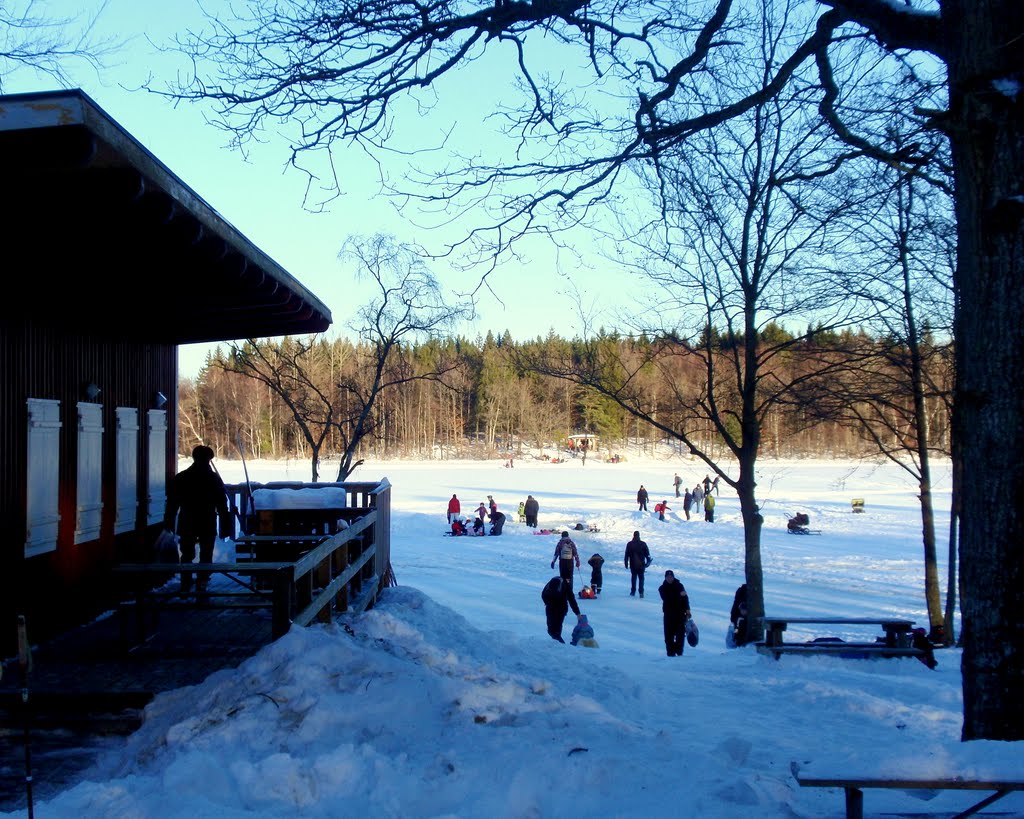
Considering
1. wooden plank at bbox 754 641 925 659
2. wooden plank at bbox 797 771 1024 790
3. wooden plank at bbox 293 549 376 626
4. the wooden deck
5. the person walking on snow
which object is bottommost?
wooden plank at bbox 754 641 925 659

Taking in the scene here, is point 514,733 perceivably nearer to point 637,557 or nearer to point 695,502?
point 637,557

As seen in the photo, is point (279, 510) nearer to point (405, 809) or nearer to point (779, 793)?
point (405, 809)

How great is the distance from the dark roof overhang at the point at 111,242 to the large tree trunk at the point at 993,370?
15.5 ft

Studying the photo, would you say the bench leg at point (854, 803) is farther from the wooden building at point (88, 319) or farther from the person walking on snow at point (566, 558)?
the person walking on snow at point (566, 558)

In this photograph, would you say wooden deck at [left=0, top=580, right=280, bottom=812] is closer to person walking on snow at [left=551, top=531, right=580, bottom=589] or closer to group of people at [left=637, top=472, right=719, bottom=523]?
person walking on snow at [left=551, top=531, right=580, bottom=589]

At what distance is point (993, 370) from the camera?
4.75m

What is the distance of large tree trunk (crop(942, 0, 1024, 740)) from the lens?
4684 millimetres

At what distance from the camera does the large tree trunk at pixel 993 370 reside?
15.4ft

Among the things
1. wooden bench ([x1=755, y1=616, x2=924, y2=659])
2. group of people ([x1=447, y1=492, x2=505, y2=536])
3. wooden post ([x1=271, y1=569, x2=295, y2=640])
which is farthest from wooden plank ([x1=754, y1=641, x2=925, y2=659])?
group of people ([x1=447, y1=492, x2=505, y2=536])

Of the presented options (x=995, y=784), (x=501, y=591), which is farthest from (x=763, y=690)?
(x=501, y=591)

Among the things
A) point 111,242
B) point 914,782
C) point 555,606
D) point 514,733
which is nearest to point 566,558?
point 555,606

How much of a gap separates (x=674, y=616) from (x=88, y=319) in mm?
9481

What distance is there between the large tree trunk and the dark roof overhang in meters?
4.71

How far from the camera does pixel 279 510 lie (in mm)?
11125
